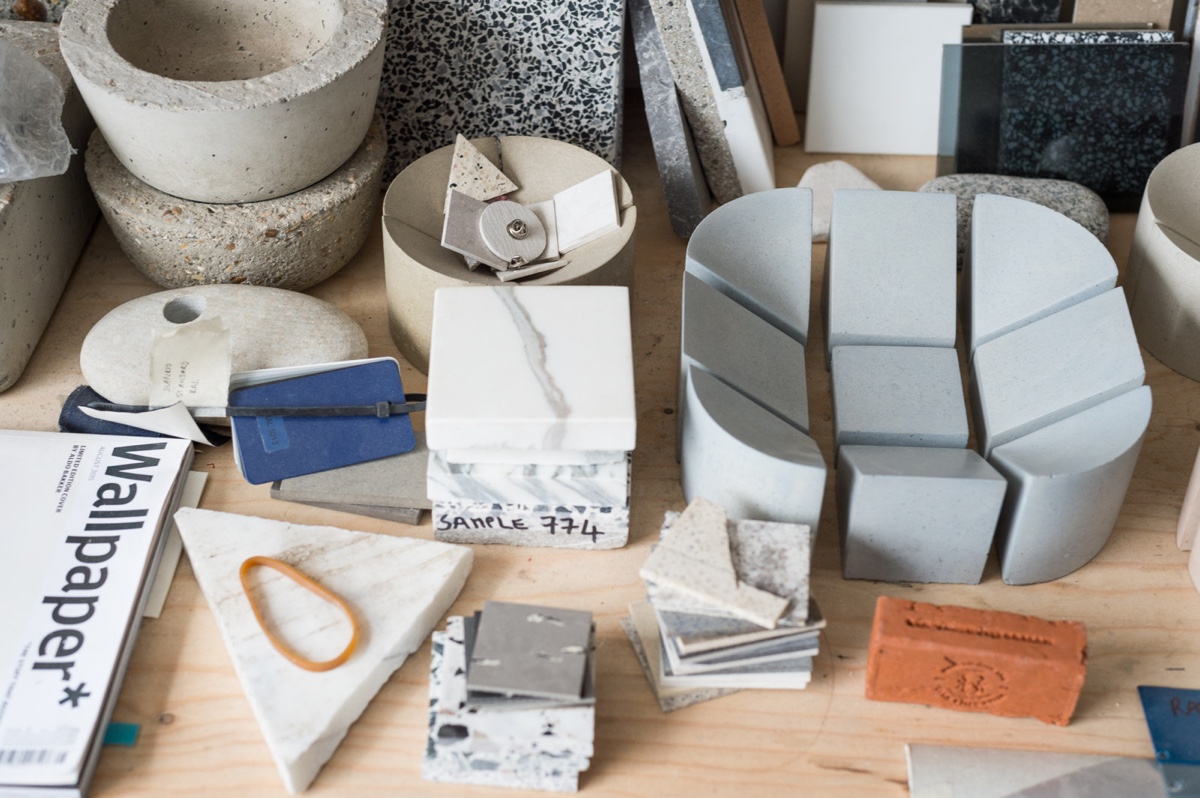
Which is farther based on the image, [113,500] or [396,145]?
[396,145]

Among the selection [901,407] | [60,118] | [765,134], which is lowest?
[901,407]

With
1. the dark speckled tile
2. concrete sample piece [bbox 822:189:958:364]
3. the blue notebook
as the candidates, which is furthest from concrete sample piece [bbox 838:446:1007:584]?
the dark speckled tile

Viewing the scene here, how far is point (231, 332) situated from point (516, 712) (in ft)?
1.96

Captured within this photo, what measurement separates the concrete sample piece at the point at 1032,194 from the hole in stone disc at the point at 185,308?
915 millimetres

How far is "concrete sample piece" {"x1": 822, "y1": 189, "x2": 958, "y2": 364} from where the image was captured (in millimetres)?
1387

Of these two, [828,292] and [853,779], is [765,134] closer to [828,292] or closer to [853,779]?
[828,292]

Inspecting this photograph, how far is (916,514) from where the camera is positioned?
1135mm

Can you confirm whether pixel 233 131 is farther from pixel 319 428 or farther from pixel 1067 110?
pixel 1067 110

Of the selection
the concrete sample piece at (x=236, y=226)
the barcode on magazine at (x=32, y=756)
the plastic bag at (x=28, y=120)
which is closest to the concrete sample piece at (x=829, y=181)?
the concrete sample piece at (x=236, y=226)

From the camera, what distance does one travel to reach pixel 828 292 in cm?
143

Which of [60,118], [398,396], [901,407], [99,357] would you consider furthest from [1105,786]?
[60,118]

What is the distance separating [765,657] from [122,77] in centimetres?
92

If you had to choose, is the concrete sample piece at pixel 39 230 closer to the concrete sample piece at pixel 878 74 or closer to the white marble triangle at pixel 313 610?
the white marble triangle at pixel 313 610

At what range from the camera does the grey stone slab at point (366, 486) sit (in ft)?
4.10
